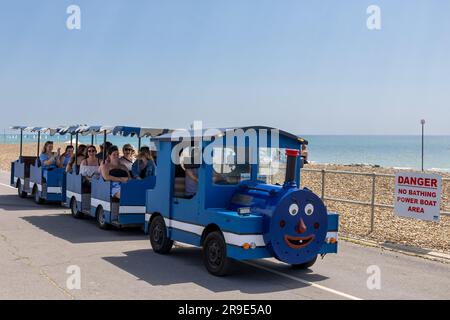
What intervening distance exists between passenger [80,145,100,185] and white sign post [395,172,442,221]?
7027 millimetres

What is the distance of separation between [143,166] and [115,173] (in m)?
0.87

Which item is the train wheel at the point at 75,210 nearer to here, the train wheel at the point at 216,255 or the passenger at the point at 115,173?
the passenger at the point at 115,173

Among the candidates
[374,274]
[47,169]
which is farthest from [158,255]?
[47,169]

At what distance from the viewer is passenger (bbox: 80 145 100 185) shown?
1410cm

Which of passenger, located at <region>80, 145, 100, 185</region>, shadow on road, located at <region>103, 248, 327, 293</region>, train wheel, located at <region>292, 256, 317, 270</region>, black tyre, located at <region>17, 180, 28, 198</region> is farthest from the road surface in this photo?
black tyre, located at <region>17, 180, 28, 198</region>

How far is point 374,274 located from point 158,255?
11.7ft

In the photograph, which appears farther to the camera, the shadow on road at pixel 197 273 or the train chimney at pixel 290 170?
the train chimney at pixel 290 170

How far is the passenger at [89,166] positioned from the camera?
1410 centimetres

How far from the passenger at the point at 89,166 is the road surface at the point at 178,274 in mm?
2605

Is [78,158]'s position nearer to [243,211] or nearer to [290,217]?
[243,211]

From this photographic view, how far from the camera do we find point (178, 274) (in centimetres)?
834

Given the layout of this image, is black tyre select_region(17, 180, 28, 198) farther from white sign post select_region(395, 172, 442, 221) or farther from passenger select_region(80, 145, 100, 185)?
white sign post select_region(395, 172, 442, 221)

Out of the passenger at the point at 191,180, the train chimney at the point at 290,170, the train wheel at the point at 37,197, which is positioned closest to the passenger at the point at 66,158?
the train wheel at the point at 37,197
